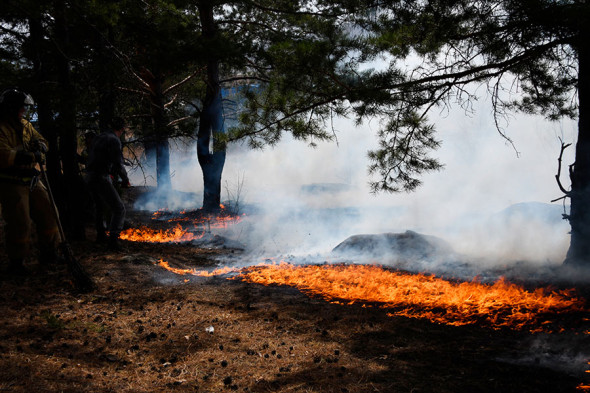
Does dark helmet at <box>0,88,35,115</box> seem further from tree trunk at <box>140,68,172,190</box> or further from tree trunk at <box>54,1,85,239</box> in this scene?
tree trunk at <box>140,68,172,190</box>

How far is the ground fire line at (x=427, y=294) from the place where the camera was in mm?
4645

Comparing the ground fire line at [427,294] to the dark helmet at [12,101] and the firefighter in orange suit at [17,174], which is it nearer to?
the firefighter in orange suit at [17,174]

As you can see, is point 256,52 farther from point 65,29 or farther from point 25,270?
point 25,270

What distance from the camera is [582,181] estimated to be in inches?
234

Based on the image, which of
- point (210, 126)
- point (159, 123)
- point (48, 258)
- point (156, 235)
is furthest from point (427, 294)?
point (210, 126)

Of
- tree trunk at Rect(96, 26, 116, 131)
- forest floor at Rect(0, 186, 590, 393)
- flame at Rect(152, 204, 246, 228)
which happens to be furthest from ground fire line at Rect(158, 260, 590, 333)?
flame at Rect(152, 204, 246, 228)

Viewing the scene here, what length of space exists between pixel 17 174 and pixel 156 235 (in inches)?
248

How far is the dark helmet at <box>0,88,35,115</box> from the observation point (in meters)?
5.41

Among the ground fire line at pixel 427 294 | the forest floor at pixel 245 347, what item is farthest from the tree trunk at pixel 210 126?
the forest floor at pixel 245 347

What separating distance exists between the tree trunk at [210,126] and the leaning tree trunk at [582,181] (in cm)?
974

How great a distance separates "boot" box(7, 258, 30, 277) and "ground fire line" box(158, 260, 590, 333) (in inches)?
92.5

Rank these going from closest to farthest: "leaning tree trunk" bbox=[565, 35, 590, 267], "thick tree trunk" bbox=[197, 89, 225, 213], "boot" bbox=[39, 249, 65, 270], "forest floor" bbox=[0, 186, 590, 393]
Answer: "forest floor" bbox=[0, 186, 590, 393], "leaning tree trunk" bbox=[565, 35, 590, 267], "boot" bbox=[39, 249, 65, 270], "thick tree trunk" bbox=[197, 89, 225, 213]

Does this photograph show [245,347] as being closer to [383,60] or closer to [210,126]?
[383,60]

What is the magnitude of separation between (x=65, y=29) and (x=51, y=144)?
7.61 ft
